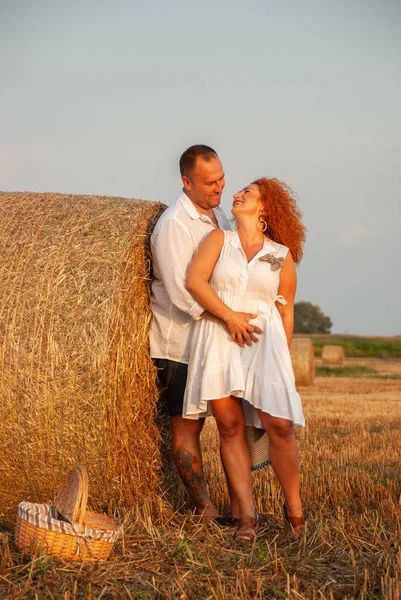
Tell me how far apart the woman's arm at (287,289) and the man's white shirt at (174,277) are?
0.57m

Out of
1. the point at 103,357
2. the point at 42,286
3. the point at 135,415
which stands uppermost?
the point at 42,286

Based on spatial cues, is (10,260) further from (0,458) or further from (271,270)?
(271,270)

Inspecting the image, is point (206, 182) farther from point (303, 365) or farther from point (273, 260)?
point (303, 365)

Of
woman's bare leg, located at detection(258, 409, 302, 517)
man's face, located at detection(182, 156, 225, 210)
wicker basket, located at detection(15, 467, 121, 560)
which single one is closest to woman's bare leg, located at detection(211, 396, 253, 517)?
woman's bare leg, located at detection(258, 409, 302, 517)

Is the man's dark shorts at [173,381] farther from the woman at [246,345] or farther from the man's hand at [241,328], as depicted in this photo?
the man's hand at [241,328]

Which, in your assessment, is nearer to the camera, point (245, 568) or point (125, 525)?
point (245, 568)

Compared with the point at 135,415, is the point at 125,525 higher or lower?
lower

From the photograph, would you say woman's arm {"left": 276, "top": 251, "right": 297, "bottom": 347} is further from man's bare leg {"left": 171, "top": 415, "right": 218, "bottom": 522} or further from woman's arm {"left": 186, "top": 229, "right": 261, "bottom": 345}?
man's bare leg {"left": 171, "top": 415, "right": 218, "bottom": 522}

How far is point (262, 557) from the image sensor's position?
4.31m

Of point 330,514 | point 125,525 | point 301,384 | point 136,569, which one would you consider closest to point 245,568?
point 136,569

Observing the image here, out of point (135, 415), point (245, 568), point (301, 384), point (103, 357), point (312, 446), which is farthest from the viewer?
point (301, 384)

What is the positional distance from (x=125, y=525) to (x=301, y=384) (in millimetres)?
13805

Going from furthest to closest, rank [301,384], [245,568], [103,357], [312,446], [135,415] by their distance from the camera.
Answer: [301,384] → [312,446] → [135,415] → [103,357] → [245,568]

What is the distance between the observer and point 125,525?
15.7ft
